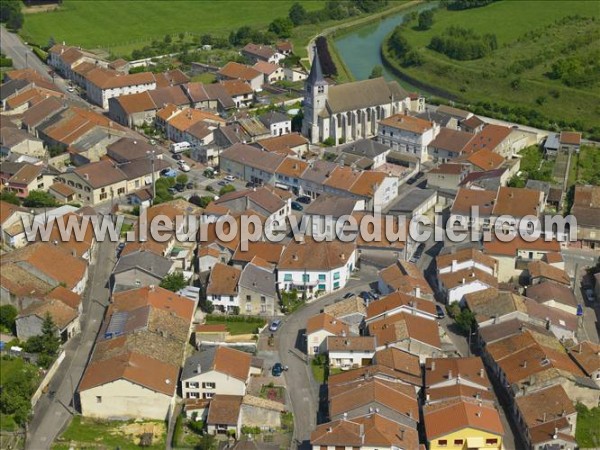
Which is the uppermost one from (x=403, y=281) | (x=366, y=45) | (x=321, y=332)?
(x=321, y=332)

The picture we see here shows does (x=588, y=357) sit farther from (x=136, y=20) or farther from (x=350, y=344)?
(x=136, y=20)

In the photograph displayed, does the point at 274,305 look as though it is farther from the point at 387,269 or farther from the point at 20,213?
the point at 20,213

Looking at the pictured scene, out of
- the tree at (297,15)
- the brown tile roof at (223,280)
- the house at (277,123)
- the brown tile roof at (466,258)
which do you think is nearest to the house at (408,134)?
the house at (277,123)

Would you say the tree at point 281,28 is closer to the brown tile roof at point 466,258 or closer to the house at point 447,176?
the house at point 447,176

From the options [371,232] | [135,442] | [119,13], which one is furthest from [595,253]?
[119,13]

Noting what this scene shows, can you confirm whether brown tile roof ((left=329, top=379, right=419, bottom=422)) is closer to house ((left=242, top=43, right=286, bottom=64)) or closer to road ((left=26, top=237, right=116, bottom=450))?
road ((left=26, top=237, right=116, bottom=450))

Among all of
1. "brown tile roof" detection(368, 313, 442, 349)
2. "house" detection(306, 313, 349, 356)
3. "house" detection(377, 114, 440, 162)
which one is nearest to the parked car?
"house" detection(306, 313, 349, 356)

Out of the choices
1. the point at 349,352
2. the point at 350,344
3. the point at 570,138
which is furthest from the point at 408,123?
the point at 349,352
